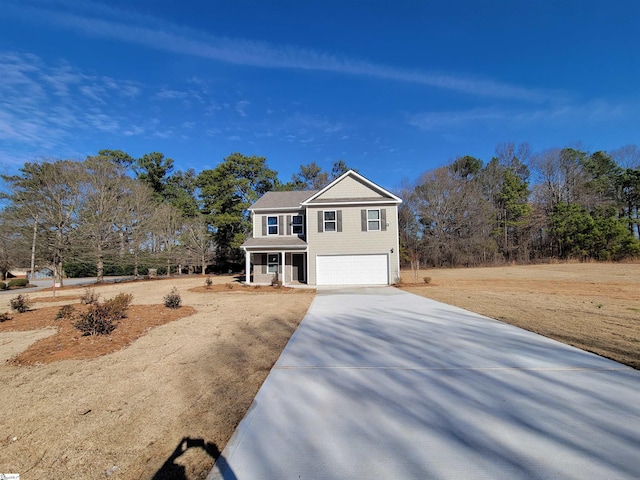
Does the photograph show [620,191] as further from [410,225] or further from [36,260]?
[36,260]

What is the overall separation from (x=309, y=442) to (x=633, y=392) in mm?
3687

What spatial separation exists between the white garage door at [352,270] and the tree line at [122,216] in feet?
44.1

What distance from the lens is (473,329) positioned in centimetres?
614

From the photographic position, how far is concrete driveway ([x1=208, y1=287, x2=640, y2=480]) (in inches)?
88.1

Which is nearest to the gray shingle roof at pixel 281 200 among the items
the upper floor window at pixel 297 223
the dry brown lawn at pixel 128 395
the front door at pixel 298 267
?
the upper floor window at pixel 297 223

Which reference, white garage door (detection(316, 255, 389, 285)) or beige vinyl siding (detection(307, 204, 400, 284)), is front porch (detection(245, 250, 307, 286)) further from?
white garage door (detection(316, 255, 389, 285))

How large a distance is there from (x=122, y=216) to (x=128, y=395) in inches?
875

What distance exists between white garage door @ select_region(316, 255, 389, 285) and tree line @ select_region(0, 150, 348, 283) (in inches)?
530

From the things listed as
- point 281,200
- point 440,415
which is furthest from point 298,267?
point 440,415

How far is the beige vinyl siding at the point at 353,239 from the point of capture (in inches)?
657

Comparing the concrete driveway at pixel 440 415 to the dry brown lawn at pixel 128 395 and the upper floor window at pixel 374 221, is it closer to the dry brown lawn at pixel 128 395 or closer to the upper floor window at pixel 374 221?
the dry brown lawn at pixel 128 395

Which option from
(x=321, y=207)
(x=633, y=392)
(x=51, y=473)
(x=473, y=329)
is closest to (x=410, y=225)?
(x=321, y=207)

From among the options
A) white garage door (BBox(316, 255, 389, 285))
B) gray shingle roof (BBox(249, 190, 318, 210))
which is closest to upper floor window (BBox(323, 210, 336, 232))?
white garage door (BBox(316, 255, 389, 285))

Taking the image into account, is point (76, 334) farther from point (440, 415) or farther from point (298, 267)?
point (298, 267)
